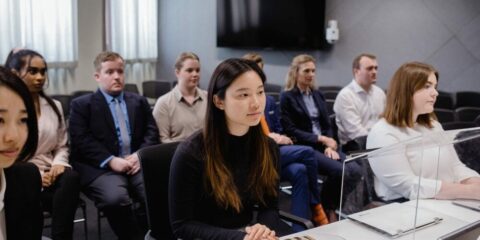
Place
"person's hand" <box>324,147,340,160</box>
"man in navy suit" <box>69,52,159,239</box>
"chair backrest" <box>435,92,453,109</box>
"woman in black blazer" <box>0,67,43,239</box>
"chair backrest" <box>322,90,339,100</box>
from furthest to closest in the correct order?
"chair backrest" <box>322,90,339,100</box>, "chair backrest" <box>435,92,453,109</box>, "person's hand" <box>324,147,340,160</box>, "man in navy suit" <box>69,52,159,239</box>, "woman in black blazer" <box>0,67,43,239</box>

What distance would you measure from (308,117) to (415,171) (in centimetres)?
215

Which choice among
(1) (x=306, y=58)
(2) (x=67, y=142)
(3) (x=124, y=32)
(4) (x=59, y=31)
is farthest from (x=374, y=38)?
(2) (x=67, y=142)

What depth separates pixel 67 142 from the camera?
3184mm

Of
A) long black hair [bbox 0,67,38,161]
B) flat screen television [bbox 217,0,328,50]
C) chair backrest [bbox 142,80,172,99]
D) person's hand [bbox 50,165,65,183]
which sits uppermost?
flat screen television [bbox 217,0,328,50]

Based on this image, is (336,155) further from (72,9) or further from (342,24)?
(72,9)

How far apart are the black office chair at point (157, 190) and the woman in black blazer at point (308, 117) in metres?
1.76

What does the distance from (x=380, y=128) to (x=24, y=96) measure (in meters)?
1.80

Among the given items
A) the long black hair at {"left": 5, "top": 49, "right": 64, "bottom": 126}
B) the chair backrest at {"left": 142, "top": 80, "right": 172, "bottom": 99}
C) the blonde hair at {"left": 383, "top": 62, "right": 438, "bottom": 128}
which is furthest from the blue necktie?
the chair backrest at {"left": 142, "top": 80, "right": 172, "bottom": 99}

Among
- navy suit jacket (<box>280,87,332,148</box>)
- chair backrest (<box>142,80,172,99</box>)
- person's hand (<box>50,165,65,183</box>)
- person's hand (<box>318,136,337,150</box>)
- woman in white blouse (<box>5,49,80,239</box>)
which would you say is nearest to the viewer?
woman in white blouse (<box>5,49,80,239</box>)

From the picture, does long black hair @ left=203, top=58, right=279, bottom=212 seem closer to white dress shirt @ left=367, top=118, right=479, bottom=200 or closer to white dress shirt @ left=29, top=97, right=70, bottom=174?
white dress shirt @ left=367, top=118, right=479, bottom=200

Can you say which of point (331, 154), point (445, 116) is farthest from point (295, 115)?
point (445, 116)

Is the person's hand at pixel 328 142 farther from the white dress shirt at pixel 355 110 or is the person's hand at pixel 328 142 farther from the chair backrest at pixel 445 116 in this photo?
the chair backrest at pixel 445 116

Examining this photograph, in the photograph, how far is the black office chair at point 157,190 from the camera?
2037 mm

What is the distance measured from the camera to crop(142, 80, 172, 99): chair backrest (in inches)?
249
